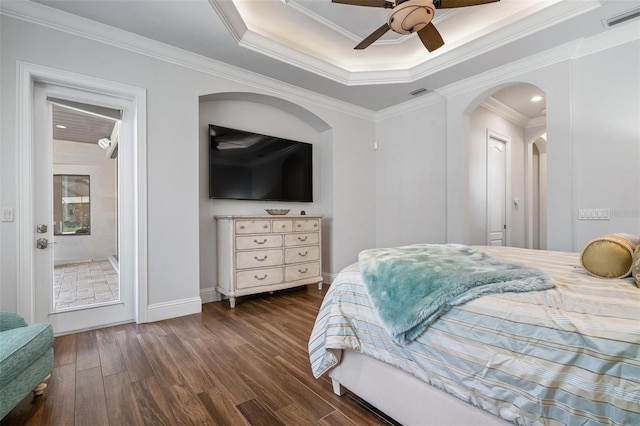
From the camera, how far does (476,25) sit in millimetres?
3145

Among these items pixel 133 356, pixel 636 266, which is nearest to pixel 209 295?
pixel 133 356

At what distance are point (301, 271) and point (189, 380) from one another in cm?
209

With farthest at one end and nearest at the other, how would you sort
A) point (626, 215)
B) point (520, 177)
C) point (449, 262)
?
point (520, 177)
point (626, 215)
point (449, 262)

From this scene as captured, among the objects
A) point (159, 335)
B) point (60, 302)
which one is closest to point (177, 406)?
point (159, 335)

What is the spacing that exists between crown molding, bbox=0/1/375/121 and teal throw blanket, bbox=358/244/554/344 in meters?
3.03

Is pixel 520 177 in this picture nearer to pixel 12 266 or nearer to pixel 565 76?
pixel 565 76

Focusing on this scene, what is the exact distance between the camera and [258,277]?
3.41 metres

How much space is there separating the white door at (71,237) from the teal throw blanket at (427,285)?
8.51ft

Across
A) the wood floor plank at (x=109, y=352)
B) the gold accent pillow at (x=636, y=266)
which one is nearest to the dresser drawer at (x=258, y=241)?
the wood floor plank at (x=109, y=352)

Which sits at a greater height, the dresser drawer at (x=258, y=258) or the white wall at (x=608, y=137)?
the white wall at (x=608, y=137)

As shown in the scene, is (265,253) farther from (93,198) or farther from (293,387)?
(293,387)

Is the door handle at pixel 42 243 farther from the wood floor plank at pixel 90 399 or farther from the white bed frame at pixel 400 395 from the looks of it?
the white bed frame at pixel 400 395

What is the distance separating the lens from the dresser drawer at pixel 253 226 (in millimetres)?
3293

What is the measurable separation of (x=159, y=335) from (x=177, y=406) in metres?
1.12
